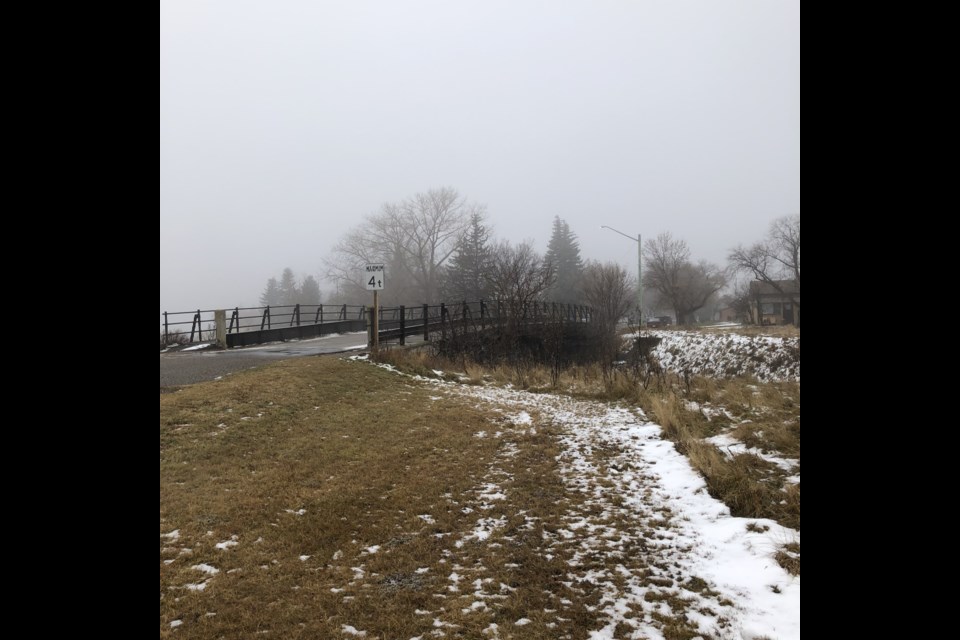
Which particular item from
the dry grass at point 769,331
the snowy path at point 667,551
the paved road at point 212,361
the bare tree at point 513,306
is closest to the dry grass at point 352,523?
the snowy path at point 667,551

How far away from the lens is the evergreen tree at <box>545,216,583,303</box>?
52812 mm

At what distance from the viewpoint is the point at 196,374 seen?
1026cm

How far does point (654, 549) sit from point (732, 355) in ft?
55.3

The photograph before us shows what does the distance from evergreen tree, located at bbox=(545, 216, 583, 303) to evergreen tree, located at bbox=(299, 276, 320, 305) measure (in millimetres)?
34579

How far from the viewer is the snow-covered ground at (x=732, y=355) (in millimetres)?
15719

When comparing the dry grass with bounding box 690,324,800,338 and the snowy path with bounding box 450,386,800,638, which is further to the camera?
the dry grass with bounding box 690,324,800,338

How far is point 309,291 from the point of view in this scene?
237 ft

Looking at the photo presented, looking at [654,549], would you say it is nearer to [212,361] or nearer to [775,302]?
[212,361]

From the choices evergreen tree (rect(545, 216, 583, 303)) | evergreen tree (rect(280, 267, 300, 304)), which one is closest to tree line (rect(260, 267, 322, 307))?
evergreen tree (rect(280, 267, 300, 304))

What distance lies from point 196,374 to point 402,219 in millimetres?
39239

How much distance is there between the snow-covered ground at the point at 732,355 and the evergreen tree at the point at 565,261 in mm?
29442

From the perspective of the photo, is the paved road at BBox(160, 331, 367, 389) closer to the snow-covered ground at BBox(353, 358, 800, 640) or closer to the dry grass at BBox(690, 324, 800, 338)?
the snow-covered ground at BBox(353, 358, 800, 640)
